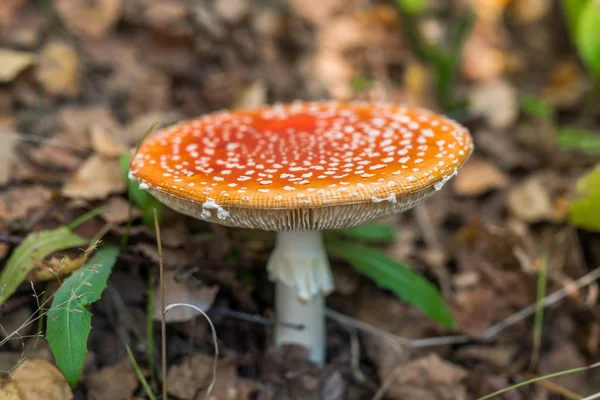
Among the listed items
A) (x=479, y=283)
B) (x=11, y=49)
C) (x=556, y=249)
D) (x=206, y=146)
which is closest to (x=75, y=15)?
(x=11, y=49)

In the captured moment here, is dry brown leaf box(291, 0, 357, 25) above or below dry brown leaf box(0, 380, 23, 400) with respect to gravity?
above

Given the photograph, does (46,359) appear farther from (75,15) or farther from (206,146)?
(75,15)

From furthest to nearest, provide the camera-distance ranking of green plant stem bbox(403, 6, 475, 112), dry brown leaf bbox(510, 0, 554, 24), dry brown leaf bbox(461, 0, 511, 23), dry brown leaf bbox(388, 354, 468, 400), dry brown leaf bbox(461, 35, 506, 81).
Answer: dry brown leaf bbox(461, 0, 511, 23), dry brown leaf bbox(510, 0, 554, 24), dry brown leaf bbox(461, 35, 506, 81), green plant stem bbox(403, 6, 475, 112), dry brown leaf bbox(388, 354, 468, 400)

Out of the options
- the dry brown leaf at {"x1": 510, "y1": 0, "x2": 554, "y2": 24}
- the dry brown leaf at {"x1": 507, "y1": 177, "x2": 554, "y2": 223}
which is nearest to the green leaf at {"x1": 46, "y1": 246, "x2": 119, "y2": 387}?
the dry brown leaf at {"x1": 507, "y1": 177, "x2": 554, "y2": 223}

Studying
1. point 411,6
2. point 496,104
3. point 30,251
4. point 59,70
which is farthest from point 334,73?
point 30,251

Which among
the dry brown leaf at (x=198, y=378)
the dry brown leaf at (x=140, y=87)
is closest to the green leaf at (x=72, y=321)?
the dry brown leaf at (x=198, y=378)

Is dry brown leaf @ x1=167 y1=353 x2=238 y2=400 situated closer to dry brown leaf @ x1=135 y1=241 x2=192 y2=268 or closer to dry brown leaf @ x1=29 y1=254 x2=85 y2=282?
dry brown leaf @ x1=135 y1=241 x2=192 y2=268
